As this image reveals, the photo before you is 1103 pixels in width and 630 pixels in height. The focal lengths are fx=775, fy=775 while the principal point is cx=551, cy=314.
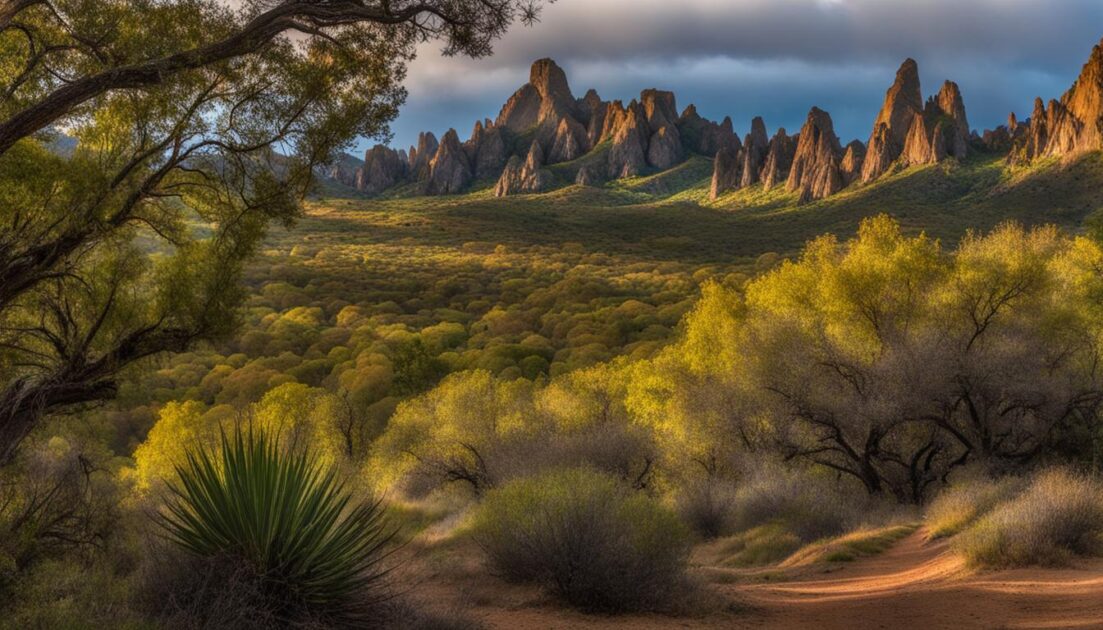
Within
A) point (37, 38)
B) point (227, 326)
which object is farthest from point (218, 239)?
point (37, 38)

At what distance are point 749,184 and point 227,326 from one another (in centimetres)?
19148

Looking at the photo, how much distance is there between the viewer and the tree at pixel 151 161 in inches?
369

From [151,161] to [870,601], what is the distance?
12.2 meters

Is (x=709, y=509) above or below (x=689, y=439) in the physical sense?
below

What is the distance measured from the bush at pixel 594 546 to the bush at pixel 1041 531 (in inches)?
213

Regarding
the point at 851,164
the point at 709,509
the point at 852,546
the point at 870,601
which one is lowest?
the point at 709,509

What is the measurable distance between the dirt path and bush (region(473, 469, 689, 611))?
4.99ft

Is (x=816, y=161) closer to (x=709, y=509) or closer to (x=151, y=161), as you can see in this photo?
(x=709, y=509)

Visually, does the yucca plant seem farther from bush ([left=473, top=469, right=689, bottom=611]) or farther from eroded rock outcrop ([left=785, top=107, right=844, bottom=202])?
eroded rock outcrop ([left=785, top=107, right=844, bottom=202])

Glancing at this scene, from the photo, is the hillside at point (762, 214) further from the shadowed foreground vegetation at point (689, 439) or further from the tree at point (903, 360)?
the tree at point (903, 360)

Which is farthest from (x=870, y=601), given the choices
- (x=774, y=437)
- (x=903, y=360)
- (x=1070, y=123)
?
(x=1070, y=123)

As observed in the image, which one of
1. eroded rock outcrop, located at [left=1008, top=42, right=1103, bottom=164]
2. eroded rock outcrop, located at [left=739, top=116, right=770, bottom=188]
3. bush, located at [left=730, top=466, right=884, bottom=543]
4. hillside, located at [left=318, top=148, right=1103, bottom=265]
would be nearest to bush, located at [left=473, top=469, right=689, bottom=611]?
bush, located at [left=730, top=466, right=884, bottom=543]

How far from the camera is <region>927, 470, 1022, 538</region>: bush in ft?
57.1

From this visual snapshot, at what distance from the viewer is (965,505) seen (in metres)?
17.9
